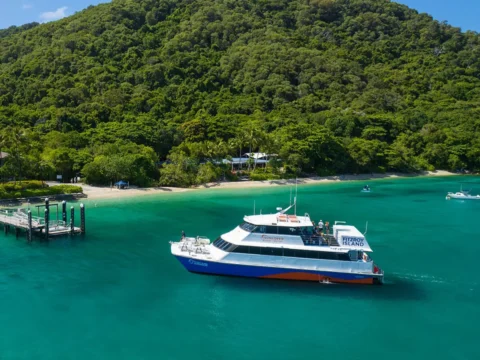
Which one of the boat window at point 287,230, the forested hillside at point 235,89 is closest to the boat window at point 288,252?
the boat window at point 287,230

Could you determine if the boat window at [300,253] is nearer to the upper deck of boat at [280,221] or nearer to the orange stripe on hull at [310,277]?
the orange stripe on hull at [310,277]

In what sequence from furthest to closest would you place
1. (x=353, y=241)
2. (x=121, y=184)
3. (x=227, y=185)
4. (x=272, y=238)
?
(x=227, y=185), (x=121, y=184), (x=272, y=238), (x=353, y=241)

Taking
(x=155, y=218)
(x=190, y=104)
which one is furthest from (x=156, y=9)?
(x=155, y=218)

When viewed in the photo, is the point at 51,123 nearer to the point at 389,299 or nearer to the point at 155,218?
the point at 155,218

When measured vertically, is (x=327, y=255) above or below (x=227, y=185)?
below

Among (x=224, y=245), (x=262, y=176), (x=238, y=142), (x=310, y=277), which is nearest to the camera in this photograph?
(x=310, y=277)

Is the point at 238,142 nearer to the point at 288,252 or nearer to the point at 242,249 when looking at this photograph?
the point at 242,249

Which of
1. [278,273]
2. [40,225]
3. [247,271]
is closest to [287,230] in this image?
[278,273]
